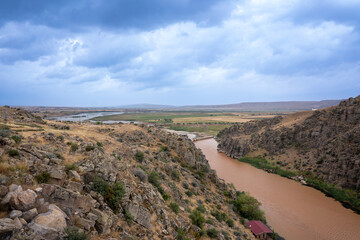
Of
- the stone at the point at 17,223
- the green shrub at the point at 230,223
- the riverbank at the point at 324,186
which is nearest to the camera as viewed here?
the stone at the point at 17,223

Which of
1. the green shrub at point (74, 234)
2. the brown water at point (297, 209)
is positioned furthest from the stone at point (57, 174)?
the brown water at point (297, 209)

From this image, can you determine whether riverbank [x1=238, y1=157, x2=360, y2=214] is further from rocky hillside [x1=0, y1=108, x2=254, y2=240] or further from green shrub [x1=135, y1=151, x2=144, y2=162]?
green shrub [x1=135, y1=151, x2=144, y2=162]

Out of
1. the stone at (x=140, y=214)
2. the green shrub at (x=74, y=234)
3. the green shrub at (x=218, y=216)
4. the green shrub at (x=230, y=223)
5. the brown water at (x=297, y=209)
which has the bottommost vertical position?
the brown water at (x=297, y=209)

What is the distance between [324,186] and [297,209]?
9407 mm

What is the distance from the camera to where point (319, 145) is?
41.4 m

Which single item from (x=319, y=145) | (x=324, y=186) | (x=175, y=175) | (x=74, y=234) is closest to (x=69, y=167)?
(x=74, y=234)

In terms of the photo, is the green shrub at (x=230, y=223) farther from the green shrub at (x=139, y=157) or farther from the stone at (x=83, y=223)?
the stone at (x=83, y=223)

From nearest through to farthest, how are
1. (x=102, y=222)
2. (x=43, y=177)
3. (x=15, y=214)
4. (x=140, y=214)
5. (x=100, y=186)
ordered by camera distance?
(x=15, y=214)
(x=102, y=222)
(x=43, y=177)
(x=100, y=186)
(x=140, y=214)

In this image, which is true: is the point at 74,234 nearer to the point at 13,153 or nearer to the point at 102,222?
the point at 102,222

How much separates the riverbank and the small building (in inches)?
695

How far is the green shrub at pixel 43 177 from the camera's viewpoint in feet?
25.4

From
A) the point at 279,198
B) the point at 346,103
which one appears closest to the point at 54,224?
the point at 279,198

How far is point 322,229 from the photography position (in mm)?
23109

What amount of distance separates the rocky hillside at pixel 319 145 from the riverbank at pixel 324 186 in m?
1.05
